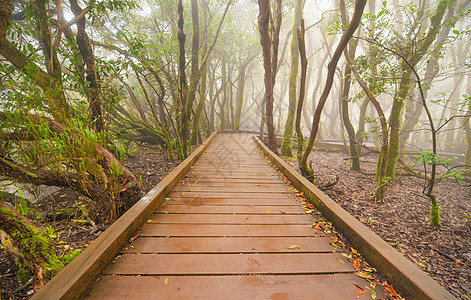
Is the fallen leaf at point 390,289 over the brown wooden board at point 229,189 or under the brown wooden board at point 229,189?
under

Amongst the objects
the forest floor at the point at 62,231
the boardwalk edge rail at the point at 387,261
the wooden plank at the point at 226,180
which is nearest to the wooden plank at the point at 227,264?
the boardwalk edge rail at the point at 387,261

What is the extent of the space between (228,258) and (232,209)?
0.90 meters

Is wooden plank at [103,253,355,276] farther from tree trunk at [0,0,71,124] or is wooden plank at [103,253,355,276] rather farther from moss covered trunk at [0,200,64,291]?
tree trunk at [0,0,71,124]

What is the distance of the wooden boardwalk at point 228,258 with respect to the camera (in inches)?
52.2

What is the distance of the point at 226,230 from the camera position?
6.62 ft

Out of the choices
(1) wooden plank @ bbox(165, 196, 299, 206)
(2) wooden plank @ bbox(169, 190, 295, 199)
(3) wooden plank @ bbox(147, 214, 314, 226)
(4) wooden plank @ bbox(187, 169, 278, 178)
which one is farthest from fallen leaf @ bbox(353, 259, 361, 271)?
(4) wooden plank @ bbox(187, 169, 278, 178)

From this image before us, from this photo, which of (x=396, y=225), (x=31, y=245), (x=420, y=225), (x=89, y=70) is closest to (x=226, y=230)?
(x=31, y=245)

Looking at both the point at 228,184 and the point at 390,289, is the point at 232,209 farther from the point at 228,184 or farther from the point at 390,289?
the point at 390,289

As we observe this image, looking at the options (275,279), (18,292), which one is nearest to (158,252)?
(275,279)

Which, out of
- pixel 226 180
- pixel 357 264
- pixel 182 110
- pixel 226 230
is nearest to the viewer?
pixel 357 264

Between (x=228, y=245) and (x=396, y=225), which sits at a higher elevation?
(x=228, y=245)

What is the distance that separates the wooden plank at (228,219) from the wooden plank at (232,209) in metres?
0.08

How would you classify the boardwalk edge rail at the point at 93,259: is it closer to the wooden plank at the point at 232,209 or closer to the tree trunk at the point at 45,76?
the wooden plank at the point at 232,209

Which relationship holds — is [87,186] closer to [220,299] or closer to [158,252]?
[158,252]
